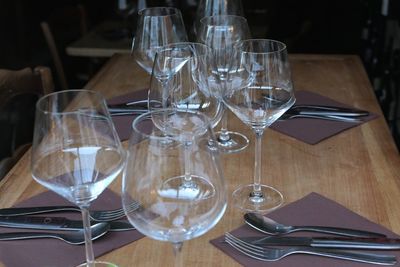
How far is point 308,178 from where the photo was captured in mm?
1053

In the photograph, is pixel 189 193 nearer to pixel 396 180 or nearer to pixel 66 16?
pixel 396 180

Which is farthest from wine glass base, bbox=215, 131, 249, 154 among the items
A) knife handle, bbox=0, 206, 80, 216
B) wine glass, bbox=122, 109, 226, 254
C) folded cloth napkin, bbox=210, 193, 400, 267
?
wine glass, bbox=122, 109, 226, 254

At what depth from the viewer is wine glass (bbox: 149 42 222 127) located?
3.11 ft

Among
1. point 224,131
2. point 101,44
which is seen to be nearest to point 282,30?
point 101,44

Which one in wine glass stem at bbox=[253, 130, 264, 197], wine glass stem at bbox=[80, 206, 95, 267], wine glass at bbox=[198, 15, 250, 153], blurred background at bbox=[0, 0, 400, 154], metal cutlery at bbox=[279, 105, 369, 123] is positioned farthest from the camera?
blurred background at bbox=[0, 0, 400, 154]

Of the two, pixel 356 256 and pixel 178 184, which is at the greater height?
pixel 178 184

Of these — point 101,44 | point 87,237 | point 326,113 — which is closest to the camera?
point 87,237

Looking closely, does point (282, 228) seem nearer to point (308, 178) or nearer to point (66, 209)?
point (308, 178)

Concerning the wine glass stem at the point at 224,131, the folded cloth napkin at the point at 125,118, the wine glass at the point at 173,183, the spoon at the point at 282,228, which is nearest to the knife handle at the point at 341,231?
the spoon at the point at 282,228

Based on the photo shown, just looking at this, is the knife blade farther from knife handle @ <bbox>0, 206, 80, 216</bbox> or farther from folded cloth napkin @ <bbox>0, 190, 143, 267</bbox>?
knife handle @ <bbox>0, 206, 80, 216</bbox>

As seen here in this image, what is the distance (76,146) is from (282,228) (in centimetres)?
32

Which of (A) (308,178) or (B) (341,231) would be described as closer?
(B) (341,231)

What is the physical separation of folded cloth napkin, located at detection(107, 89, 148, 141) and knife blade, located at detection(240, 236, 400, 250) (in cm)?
44

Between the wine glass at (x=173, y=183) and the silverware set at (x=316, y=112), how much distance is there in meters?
0.62
